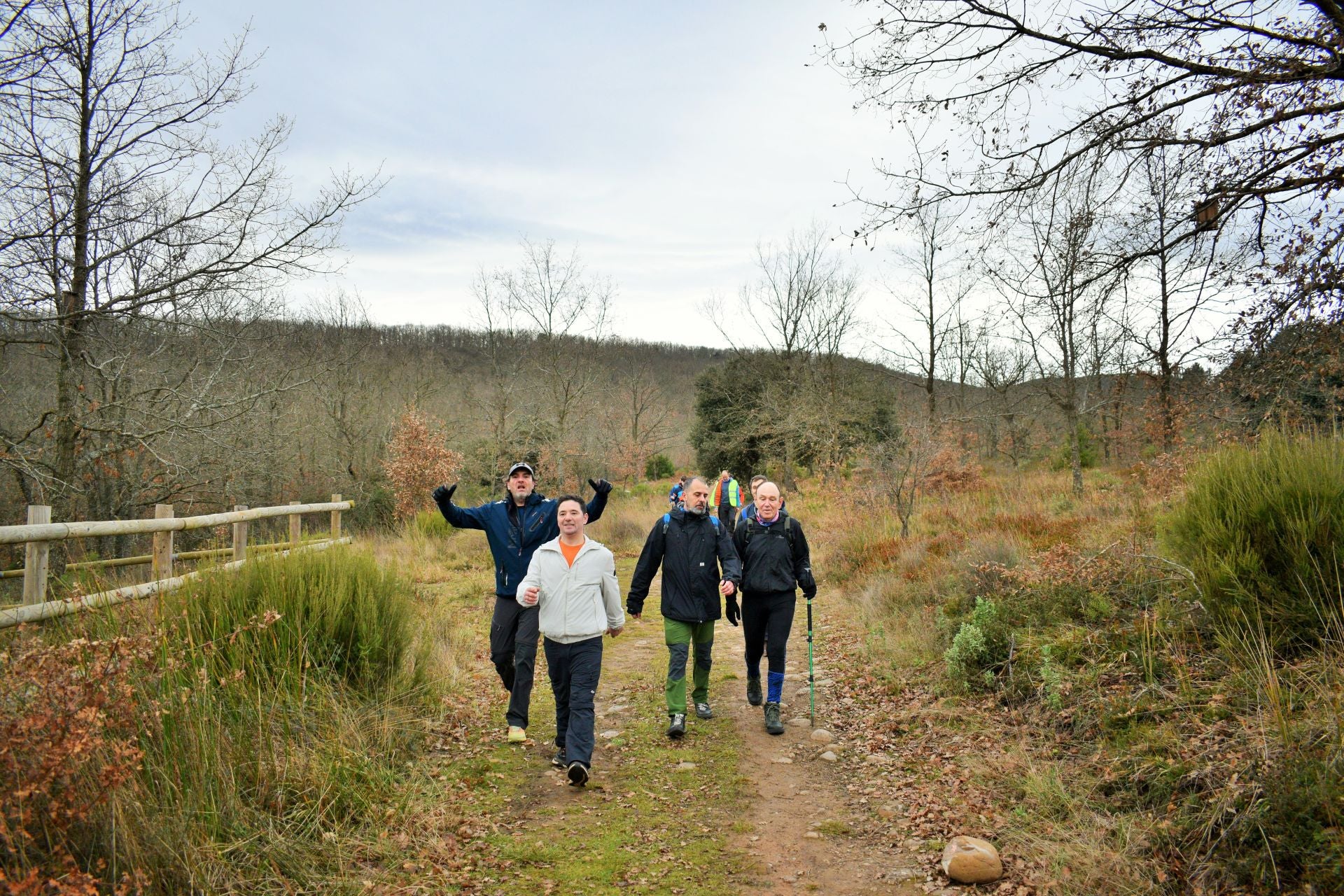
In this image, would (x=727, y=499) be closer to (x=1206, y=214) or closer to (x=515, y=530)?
(x=515, y=530)

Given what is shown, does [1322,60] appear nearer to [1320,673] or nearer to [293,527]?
[1320,673]

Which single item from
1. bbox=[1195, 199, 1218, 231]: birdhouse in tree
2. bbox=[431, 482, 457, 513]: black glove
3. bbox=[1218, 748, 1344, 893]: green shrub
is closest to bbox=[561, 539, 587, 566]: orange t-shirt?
bbox=[431, 482, 457, 513]: black glove

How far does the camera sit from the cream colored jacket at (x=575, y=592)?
213 inches

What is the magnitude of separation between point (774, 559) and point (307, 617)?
3.66 metres

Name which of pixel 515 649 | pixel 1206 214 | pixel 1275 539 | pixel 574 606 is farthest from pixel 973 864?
pixel 1206 214

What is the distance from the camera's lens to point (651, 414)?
43.2 meters

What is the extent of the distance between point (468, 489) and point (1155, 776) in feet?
97.1

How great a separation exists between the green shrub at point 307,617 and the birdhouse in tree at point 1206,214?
24.2 ft

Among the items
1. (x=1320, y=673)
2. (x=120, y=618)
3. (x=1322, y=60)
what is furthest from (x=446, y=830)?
(x=1322, y=60)

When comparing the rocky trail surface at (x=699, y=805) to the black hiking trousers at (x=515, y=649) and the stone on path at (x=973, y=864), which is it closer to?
the stone on path at (x=973, y=864)

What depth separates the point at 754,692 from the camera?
701 cm

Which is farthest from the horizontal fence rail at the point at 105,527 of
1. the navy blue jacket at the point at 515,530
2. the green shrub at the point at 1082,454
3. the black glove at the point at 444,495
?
the green shrub at the point at 1082,454

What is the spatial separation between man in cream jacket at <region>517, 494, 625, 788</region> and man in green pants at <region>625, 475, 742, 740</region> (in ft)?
2.60

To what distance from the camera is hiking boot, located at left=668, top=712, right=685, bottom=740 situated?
20.3ft
